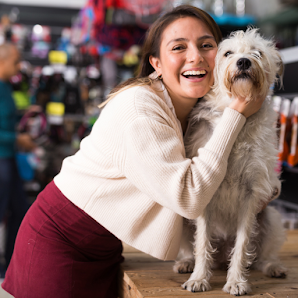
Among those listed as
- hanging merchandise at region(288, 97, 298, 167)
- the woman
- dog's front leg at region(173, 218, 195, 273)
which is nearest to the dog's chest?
the woman

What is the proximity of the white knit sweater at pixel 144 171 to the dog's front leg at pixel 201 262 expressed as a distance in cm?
10

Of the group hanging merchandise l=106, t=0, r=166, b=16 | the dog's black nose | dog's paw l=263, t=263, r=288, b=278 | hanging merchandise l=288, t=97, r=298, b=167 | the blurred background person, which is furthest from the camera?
hanging merchandise l=106, t=0, r=166, b=16

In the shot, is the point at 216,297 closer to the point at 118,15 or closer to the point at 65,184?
the point at 65,184

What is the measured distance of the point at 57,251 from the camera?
5.49 ft

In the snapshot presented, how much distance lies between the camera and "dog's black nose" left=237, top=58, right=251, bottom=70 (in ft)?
4.87

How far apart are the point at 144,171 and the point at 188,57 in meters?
0.57

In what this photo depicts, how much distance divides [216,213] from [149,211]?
31 centimetres

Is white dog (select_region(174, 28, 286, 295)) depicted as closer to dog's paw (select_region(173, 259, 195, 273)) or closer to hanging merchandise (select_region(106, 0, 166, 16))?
dog's paw (select_region(173, 259, 195, 273))

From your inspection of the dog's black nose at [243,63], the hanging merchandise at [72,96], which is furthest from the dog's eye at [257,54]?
the hanging merchandise at [72,96]

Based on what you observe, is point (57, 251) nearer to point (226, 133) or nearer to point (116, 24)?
point (226, 133)

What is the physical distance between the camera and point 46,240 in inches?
66.5

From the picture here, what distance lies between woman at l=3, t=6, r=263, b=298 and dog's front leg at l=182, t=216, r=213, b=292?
0.10 meters

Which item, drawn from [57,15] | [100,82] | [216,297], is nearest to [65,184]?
[216,297]

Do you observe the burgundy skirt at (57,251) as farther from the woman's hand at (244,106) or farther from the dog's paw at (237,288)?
the woman's hand at (244,106)
